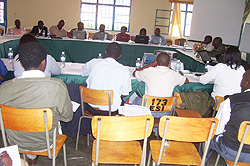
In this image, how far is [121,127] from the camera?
5.00ft

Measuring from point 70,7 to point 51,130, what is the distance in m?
7.93

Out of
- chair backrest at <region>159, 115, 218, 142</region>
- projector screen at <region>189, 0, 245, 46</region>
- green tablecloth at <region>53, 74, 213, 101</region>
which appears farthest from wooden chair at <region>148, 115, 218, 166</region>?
projector screen at <region>189, 0, 245, 46</region>

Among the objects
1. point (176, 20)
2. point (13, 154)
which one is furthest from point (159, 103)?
point (176, 20)

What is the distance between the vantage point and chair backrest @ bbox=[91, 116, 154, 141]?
151 cm

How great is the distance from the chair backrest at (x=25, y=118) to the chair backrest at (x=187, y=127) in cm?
79

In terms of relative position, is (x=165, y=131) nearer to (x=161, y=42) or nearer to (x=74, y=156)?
(x=74, y=156)

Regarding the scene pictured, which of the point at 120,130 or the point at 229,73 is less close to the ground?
the point at 229,73

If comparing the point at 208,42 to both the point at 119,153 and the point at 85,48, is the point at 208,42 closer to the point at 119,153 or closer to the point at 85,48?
the point at 85,48

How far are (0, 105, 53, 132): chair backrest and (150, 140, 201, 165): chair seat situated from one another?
0.85 m

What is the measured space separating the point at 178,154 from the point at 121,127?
607 millimetres

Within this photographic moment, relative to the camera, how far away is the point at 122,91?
2.48 m

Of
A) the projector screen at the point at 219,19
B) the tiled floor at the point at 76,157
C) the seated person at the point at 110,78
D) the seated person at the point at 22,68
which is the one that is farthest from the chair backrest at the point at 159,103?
the projector screen at the point at 219,19

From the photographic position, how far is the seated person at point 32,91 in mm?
1507

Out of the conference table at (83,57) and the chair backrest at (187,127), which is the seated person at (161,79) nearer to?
the conference table at (83,57)
